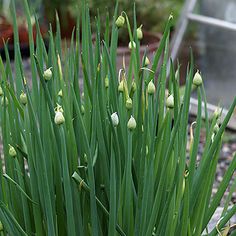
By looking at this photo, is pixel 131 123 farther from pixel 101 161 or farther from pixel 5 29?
pixel 5 29

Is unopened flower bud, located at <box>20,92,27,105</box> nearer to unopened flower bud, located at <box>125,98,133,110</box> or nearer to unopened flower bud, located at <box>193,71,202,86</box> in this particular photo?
unopened flower bud, located at <box>125,98,133,110</box>

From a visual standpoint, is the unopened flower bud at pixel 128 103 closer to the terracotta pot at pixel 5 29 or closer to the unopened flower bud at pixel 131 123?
the unopened flower bud at pixel 131 123

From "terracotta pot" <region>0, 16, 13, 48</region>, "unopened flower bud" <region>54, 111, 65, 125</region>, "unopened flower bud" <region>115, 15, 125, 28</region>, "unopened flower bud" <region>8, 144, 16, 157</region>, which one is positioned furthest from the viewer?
"terracotta pot" <region>0, 16, 13, 48</region>

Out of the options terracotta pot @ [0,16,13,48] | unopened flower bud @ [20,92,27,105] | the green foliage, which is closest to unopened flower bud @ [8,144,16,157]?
the green foliage

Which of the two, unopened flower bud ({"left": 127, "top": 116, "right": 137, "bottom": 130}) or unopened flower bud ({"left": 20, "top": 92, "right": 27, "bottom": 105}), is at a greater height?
unopened flower bud ({"left": 127, "top": 116, "right": 137, "bottom": 130})

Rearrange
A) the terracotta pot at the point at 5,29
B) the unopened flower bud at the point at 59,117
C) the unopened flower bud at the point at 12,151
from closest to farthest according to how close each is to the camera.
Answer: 1. the unopened flower bud at the point at 59,117
2. the unopened flower bud at the point at 12,151
3. the terracotta pot at the point at 5,29

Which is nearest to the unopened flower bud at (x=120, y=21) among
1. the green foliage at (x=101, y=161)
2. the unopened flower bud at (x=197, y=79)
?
the green foliage at (x=101, y=161)

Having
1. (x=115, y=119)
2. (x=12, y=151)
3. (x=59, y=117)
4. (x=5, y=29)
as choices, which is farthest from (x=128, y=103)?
(x=5, y=29)

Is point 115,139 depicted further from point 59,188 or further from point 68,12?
point 68,12

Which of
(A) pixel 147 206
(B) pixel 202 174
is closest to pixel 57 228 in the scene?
(A) pixel 147 206
